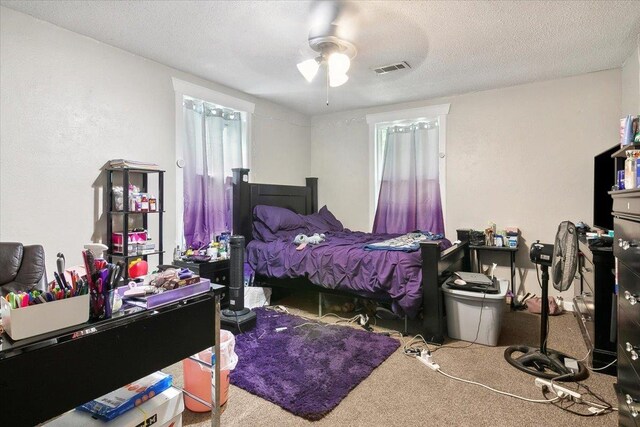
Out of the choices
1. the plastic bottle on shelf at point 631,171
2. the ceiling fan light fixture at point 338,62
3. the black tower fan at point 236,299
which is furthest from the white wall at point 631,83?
the black tower fan at point 236,299

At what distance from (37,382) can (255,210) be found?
3053 millimetres

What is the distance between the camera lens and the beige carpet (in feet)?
5.59

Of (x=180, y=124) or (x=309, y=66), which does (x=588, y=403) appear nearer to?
(x=309, y=66)

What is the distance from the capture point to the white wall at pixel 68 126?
229cm

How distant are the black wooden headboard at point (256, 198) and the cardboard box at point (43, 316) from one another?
9.10ft

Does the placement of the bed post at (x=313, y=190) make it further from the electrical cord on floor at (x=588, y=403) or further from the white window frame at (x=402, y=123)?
the electrical cord on floor at (x=588, y=403)

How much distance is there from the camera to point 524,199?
3703mm

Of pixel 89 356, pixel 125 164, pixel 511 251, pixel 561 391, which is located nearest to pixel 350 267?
pixel 561 391

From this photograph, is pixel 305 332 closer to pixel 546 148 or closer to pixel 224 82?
pixel 224 82

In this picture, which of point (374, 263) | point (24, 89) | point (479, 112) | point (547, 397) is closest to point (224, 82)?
point (24, 89)

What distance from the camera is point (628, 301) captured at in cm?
133

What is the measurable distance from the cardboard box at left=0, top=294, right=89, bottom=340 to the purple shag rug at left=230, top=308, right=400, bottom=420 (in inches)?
49.8

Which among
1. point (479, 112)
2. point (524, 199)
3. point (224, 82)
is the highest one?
point (224, 82)

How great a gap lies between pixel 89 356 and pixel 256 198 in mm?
3111
